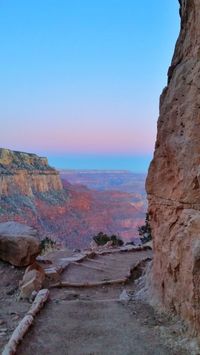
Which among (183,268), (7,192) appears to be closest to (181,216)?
(183,268)

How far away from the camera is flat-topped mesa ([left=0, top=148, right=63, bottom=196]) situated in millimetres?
58438

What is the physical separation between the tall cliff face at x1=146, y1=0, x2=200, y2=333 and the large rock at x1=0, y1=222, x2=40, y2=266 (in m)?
3.65

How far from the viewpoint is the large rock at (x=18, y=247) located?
10.8m

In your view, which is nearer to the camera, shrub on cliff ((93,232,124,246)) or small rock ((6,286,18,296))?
small rock ((6,286,18,296))

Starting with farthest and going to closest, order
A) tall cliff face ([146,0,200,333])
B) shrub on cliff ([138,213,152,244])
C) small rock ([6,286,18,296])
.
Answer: shrub on cliff ([138,213,152,244])
small rock ([6,286,18,296])
tall cliff face ([146,0,200,333])

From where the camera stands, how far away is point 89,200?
70.6 metres

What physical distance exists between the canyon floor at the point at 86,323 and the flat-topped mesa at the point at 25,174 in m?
46.7

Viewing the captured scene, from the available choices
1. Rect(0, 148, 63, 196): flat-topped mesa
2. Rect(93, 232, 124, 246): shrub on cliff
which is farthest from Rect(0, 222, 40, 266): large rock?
Rect(0, 148, 63, 196): flat-topped mesa

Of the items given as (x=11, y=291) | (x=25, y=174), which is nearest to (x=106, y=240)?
(x=11, y=291)

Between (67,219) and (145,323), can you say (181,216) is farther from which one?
(67,219)

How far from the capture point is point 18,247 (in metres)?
10.8

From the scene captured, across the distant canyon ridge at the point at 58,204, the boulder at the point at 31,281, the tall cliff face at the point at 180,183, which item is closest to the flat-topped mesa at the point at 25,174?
the distant canyon ridge at the point at 58,204

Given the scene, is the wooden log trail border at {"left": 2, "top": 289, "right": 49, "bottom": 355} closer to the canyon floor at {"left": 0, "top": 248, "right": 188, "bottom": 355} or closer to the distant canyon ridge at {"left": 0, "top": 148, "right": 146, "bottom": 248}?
the canyon floor at {"left": 0, "top": 248, "right": 188, "bottom": 355}

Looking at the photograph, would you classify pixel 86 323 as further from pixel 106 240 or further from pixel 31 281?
pixel 106 240
